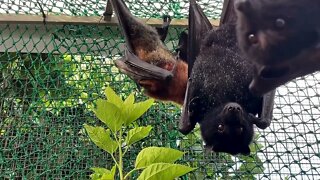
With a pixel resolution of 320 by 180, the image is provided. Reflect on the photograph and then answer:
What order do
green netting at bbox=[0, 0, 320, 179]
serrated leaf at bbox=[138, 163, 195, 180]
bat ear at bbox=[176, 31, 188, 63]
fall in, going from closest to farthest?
serrated leaf at bbox=[138, 163, 195, 180] < bat ear at bbox=[176, 31, 188, 63] < green netting at bbox=[0, 0, 320, 179]

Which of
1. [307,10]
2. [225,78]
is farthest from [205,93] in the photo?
[307,10]

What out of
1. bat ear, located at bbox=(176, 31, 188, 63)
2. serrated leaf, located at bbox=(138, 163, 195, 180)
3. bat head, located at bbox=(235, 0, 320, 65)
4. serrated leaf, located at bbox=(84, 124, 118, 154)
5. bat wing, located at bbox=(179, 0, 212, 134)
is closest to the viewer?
bat head, located at bbox=(235, 0, 320, 65)

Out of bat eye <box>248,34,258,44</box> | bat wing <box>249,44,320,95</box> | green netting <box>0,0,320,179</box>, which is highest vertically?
bat eye <box>248,34,258,44</box>

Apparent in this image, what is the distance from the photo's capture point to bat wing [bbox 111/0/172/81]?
2229 millimetres

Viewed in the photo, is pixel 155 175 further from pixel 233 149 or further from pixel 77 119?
pixel 77 119

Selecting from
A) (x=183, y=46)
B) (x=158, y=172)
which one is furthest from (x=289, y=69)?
(x=183, y=46)

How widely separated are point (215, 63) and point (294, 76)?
106 cm

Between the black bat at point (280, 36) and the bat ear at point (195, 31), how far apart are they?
1163 mm

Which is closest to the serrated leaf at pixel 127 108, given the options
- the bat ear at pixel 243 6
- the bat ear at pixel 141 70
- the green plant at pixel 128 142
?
the green plant at pixel 128 142

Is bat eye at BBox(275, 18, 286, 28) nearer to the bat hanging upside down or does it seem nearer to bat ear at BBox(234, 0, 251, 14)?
bat ear at BBox(234, 0, 251, 14)

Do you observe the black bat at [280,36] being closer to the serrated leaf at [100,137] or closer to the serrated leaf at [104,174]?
the serrated leaf at [104,174]

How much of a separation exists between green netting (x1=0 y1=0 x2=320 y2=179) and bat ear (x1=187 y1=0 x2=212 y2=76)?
2.30 ft

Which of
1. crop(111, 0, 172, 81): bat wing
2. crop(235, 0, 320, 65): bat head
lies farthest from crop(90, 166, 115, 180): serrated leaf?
crop(235, 0, 320, 65): bat head

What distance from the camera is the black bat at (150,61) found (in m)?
2.25
